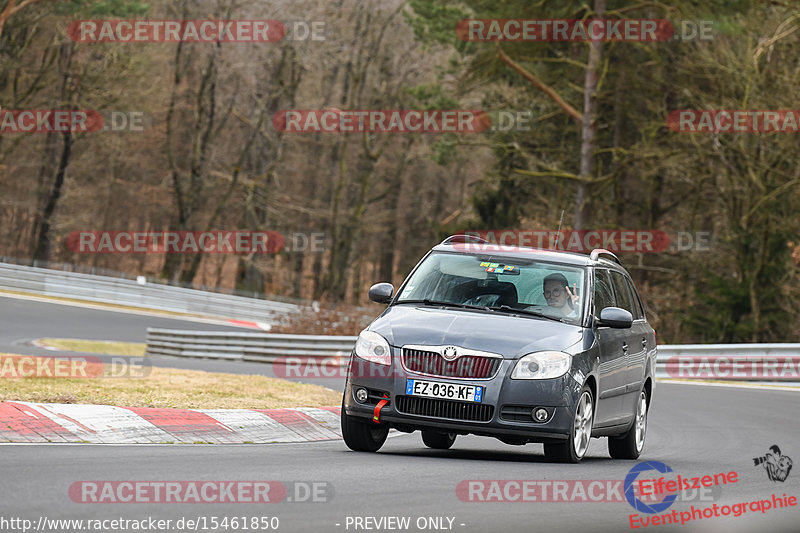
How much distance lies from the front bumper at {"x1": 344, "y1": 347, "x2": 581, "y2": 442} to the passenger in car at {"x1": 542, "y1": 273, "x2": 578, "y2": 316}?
3.19 ft

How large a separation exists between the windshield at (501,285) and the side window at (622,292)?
1.04m

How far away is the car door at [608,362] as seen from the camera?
32.9 ft

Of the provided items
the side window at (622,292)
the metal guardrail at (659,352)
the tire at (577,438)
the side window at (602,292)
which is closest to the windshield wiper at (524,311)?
the side window at (602,292)

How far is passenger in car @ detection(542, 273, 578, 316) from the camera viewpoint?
1005 centimetres

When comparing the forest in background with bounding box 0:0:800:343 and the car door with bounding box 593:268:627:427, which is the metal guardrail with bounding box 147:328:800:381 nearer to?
the forest in background with bounding box 0:0:800:343

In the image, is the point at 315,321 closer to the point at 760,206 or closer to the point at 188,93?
the point at 760,206

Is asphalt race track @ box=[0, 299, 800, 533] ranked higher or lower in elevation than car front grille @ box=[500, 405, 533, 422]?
lower

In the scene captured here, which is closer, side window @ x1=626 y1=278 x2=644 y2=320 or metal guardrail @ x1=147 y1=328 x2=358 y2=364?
side window @ x1=626 y1=278 x2=644 y2=320

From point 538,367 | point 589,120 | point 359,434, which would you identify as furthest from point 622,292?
point 589,120

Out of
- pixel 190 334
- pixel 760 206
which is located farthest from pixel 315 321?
pixel 760 206

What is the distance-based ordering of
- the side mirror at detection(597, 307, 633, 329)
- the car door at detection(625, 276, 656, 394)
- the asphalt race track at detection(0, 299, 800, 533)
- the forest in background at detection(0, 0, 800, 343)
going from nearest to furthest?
the asphalt race track at detection(0, 299, 800, 533), the side mirror at detection(597, 307, 633, 329), the car door at detection(625, 276, 656, 394), the forest in background at detection(0, 0, 800, 343)

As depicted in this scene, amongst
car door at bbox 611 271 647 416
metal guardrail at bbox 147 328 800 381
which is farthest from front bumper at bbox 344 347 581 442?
metal guardrail at bbox 147 328 800 381

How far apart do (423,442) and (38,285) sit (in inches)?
1298

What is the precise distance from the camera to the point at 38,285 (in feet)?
137
